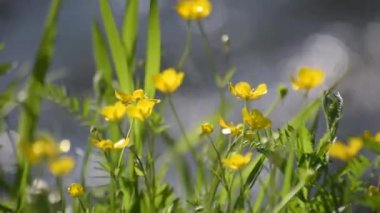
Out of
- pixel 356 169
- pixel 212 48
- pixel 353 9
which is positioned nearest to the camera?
pixel 356 169

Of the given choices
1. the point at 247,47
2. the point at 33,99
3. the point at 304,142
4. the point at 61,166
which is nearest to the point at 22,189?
the point at 33,99

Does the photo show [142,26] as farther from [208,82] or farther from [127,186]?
[127,186]

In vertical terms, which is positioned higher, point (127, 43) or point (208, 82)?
point (208, 82)

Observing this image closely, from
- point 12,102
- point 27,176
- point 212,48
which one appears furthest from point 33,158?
point 212,48

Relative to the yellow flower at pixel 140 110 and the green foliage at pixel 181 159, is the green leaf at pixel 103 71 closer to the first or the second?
the green foliage at pixel 181 159

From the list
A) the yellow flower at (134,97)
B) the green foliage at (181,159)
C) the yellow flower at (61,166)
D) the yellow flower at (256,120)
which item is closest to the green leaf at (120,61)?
the green foliage at (181,159)
